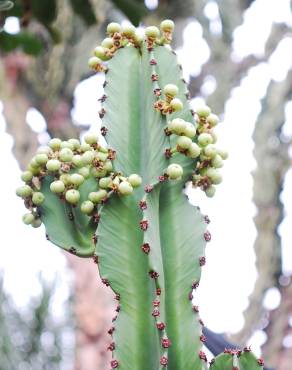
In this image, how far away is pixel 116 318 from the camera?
1204 mm

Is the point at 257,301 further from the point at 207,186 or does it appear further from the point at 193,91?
the point at 207,186

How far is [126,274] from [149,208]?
11cm

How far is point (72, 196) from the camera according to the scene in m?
1.31

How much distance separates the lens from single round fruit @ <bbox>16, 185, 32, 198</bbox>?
135 cm

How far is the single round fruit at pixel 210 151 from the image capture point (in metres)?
1.33

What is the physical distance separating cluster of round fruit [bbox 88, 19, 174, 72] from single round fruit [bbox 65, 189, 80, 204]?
0.87ft

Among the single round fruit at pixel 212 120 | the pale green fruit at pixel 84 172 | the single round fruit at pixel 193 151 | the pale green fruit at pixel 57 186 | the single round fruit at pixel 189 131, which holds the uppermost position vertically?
the single round fruit at pixel 212 120

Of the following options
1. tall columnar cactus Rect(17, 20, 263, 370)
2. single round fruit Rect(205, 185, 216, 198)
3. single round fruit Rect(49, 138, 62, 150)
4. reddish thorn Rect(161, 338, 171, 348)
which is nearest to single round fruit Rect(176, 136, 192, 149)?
tall columnar cactus Rect(17, 20, 263, 370)

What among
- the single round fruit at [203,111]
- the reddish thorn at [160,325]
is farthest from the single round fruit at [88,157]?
the reddish thorn at [160,325]

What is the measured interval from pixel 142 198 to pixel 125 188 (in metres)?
0.04

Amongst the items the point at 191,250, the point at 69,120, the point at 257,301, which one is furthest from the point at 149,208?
the point at 69,120

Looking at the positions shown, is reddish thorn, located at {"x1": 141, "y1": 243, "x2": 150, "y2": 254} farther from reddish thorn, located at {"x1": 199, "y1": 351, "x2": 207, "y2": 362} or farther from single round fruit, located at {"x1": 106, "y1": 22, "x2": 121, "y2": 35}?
single round fruit, located at {"x1": 106, "y1": 22, "x2": 121, "y2": 35}

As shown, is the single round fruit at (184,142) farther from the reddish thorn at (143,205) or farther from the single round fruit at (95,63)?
the single round fruit at (95,63)

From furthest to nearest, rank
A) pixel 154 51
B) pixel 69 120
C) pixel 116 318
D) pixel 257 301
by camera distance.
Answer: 1. pixel 69 120
2. pixel 257 301
3. pixel 154 51
4. pixel 116 318
